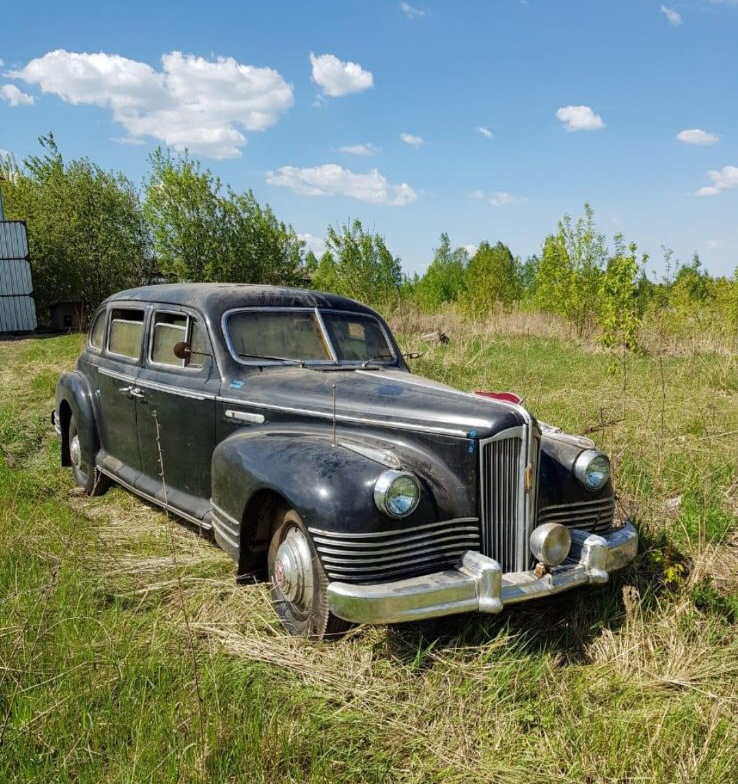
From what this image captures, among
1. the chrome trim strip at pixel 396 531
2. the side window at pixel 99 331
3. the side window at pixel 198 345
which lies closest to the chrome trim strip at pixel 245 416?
the side window at pixel 198 345

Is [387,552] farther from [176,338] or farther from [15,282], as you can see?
[15,282]

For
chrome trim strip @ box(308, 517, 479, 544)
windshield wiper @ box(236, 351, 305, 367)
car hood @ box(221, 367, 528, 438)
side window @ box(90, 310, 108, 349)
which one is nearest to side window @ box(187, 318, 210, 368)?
windshield wiper @ box(236, 351, 305, 367)

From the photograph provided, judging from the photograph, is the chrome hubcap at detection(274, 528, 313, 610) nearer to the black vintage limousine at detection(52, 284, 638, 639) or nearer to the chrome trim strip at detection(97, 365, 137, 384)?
the black vintage limousine at detection(52, 284, 638, 639)

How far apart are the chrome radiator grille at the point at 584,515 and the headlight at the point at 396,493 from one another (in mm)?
778

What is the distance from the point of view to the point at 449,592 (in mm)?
2689

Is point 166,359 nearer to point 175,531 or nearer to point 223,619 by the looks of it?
point 175,531

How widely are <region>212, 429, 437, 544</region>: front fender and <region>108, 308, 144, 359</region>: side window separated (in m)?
1.79

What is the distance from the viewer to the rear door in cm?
487

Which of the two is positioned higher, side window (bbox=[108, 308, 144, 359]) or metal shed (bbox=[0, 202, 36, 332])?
metal shed (bbox=[0, 202, 36, 332])

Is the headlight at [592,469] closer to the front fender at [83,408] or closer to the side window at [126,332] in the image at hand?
the side window at [126,332]

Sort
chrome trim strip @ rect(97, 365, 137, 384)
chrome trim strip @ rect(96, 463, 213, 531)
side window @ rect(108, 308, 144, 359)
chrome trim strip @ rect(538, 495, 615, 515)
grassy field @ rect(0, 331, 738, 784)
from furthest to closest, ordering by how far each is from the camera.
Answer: side window @ rect(108, 308, 144, 359), chrome trim strip @ rect(97, 365, 137, 384), chrome trim strip @ rect(96, 463, 213, 531), chrome trim strip @ rect(538, 495, 615, 515), grassy field @ rect(0, 331, 738, 784)

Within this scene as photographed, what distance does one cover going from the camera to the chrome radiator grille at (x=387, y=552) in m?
2.78

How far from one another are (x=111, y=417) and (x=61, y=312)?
18.1m

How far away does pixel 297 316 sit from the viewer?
436 centimetres
